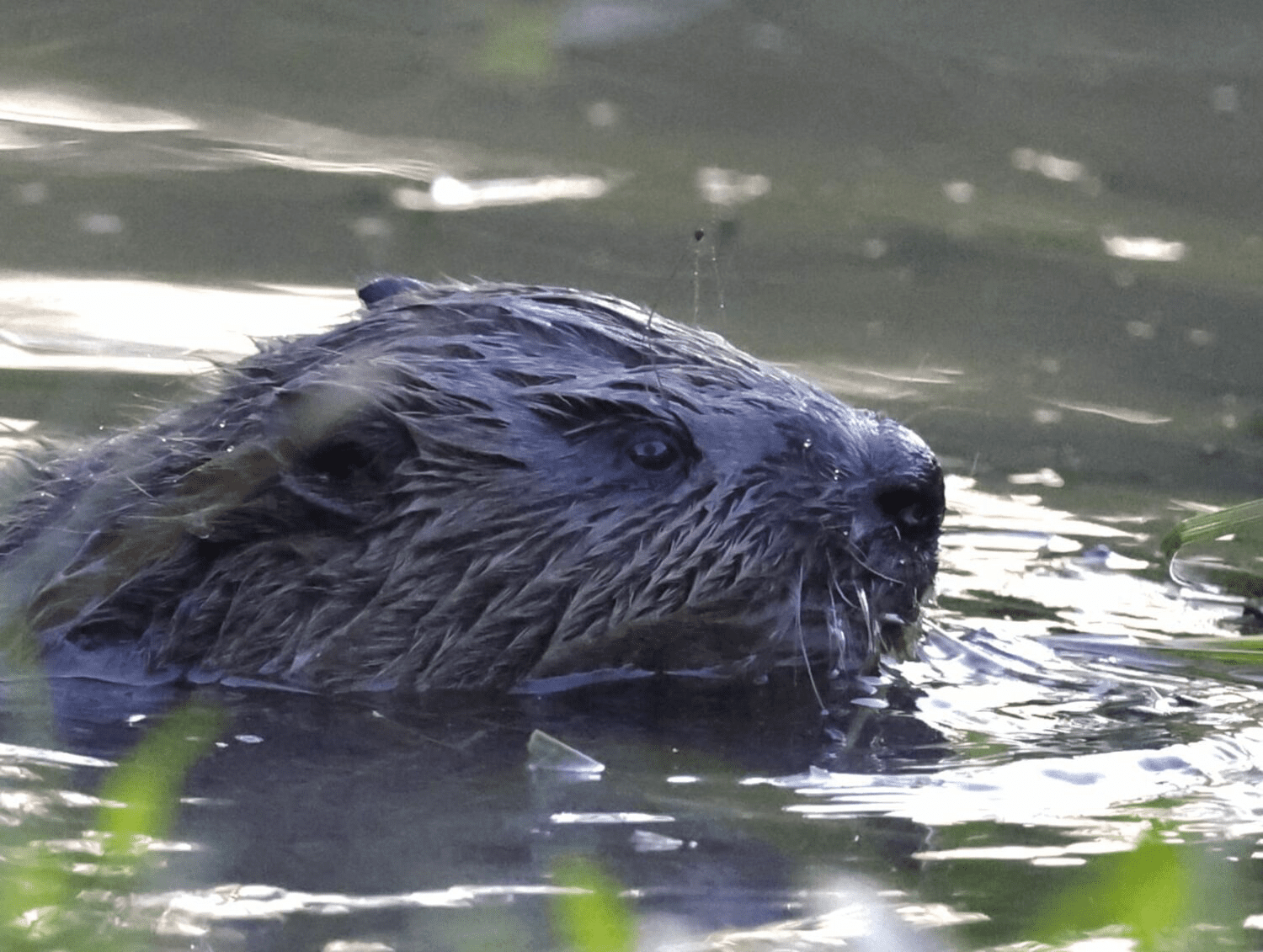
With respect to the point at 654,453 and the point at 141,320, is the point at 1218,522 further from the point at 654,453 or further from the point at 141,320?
the point at 141,320

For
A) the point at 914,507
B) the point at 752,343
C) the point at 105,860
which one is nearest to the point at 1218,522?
the point at 914,507

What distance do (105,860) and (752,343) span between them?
508 cm

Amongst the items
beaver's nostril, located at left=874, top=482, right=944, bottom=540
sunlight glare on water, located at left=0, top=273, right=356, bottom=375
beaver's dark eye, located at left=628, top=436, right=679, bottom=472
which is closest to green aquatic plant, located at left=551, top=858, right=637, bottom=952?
beaver's nostril, located at left=874, top=482, right=944, bottom=540

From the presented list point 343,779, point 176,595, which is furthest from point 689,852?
point 176,595

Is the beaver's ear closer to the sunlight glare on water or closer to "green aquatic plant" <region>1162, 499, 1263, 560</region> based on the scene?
"green aquatic plant" <region>1162, 499, 1263, 560</region>

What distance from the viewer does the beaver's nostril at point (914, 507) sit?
4.12 meters

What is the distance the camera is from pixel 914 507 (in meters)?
4.15

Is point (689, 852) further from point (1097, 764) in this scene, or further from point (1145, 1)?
point (1145, 1)

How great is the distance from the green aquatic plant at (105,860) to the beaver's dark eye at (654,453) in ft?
3.19

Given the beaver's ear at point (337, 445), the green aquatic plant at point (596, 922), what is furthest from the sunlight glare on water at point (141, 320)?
the green aquatic plant at point (596, 922)

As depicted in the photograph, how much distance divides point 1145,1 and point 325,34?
14.0 feet

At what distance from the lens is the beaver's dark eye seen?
4.29 m

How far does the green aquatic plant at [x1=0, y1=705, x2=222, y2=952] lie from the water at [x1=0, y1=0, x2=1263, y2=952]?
0.09 ft

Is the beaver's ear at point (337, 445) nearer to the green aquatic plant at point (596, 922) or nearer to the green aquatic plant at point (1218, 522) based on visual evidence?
the green aquatic plant at point (1218, 522)
